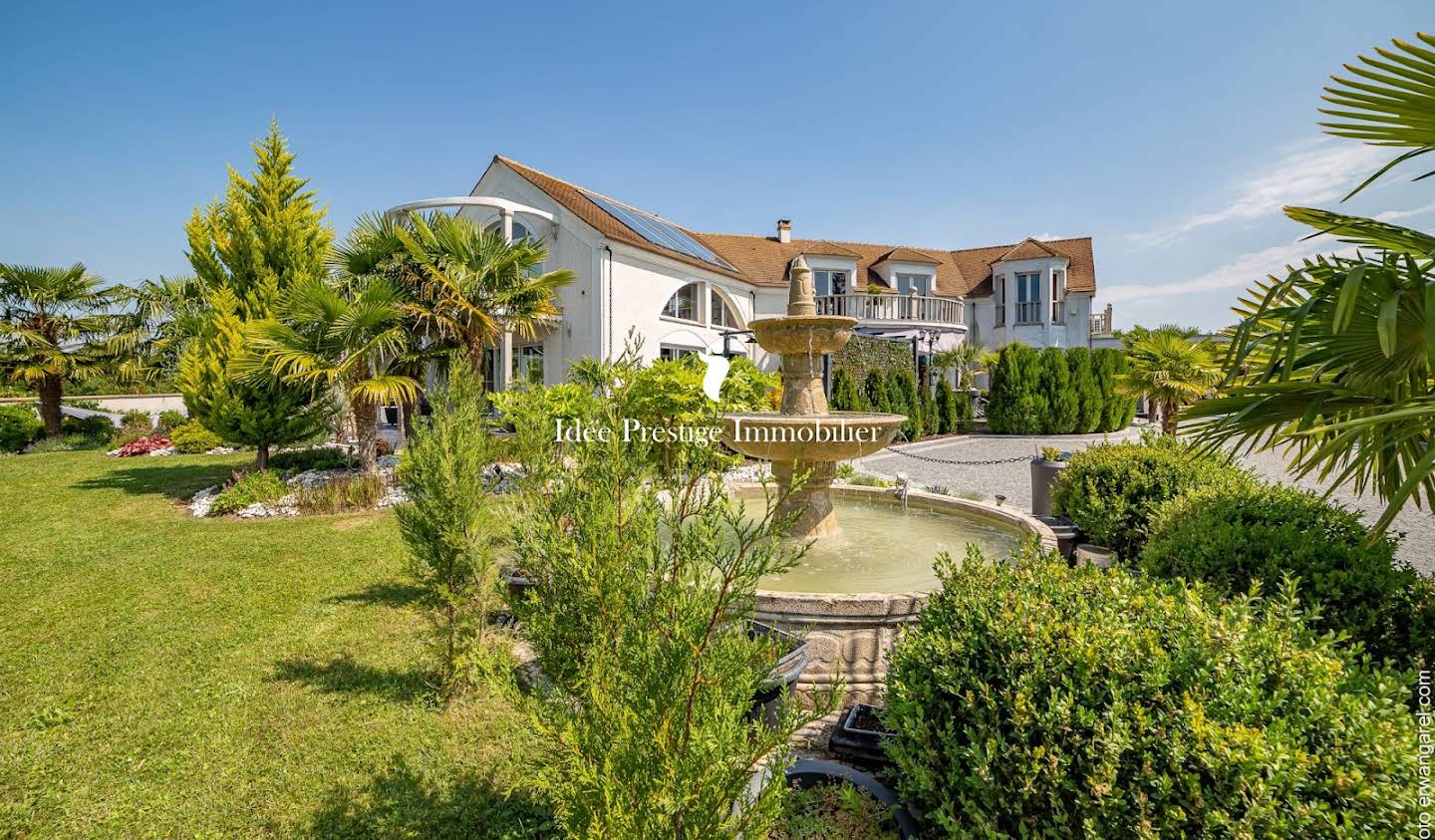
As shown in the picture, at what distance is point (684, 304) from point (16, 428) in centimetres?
2201

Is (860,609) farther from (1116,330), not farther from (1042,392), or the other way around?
(1116,330)

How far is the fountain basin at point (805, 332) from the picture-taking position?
22.5 feet

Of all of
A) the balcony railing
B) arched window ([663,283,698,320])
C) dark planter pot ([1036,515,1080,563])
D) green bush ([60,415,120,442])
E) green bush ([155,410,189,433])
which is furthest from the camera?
the balcony railing

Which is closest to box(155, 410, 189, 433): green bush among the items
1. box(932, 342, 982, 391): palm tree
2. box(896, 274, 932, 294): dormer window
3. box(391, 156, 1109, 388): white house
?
box(391, 156, 1109, 388): white house

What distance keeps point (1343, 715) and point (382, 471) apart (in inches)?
542

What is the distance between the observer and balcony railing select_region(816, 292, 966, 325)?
2466cm

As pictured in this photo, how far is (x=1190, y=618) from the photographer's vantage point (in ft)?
7.64

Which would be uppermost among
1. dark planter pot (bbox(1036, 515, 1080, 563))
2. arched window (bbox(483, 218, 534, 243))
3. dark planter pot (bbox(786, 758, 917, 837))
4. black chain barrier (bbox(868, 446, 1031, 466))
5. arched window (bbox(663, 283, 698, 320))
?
arched window (bbox(483, 218, 534, 243))

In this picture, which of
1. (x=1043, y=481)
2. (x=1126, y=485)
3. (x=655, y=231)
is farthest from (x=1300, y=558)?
(x=655, y=231)

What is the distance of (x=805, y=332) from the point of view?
6938mm

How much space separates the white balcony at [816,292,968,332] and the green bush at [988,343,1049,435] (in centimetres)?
414

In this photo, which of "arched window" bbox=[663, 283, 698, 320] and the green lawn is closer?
the green lawn

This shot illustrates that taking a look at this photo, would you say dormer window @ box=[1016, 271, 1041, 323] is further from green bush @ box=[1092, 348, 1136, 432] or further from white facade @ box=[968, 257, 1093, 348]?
green bush @ box=[1092, 348, 1136, 432]

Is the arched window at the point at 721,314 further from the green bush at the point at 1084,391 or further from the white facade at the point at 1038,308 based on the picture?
the white facade at the point at 1038,308
